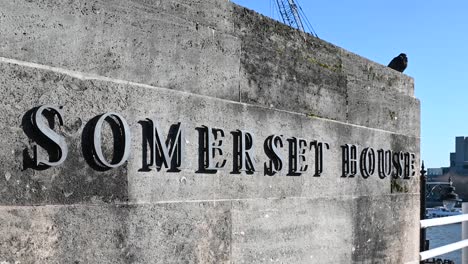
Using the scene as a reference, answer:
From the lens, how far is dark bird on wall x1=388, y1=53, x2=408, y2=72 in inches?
261

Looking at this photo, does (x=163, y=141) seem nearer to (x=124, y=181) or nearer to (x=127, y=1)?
(x=124, y=181)

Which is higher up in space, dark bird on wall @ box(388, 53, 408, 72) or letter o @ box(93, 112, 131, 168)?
dark bird on wall @ box(388, 53, 408, 72)

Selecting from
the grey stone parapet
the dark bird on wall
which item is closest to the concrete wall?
the grey stone parapet

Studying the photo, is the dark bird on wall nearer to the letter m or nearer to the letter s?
the letter m

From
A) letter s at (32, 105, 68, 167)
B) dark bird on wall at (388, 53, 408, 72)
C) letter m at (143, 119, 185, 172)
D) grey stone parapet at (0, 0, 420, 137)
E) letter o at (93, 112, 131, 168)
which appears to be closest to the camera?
letter s at (32, 105, 68, 167)

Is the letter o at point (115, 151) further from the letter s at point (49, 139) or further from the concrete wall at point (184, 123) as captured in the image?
the letter s at point (49, 139)

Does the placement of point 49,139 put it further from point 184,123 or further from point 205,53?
point 205,53

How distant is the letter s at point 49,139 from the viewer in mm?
2822

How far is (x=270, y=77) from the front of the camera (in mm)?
4371

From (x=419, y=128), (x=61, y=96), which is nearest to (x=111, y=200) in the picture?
(x=61, y=96)

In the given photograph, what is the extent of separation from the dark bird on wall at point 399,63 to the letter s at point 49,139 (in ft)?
14.8

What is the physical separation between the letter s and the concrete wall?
0.11 feet

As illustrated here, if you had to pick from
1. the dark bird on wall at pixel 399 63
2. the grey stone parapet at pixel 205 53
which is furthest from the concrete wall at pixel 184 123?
the dark bird on wall at pixel 399 63

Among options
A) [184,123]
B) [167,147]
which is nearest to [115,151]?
[167,147]
